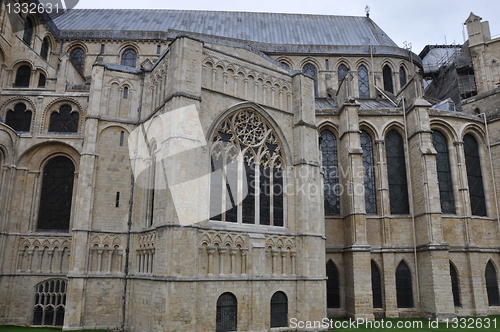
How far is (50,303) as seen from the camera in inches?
669

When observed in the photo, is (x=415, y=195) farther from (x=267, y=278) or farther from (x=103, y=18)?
(x=103, y=18)

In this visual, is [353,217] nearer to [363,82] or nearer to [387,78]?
[363,82]

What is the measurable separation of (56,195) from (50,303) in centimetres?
475

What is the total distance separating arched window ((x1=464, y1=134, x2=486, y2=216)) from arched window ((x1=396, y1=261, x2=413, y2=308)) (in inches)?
222

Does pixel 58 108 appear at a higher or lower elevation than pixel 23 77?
lower

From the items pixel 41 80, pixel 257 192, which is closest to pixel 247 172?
pixel 257 192

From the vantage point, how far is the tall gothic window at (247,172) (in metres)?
15.5

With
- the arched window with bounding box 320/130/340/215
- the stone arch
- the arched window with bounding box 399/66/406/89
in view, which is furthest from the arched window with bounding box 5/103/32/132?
the arched window with bounding box 399/66/406/89

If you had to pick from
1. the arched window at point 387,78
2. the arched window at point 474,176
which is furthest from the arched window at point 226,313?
the arched window at point 387,78

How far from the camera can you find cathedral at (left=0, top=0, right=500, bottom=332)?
14.5 metres

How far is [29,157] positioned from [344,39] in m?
23.4

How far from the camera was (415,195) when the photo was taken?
21.5 metres

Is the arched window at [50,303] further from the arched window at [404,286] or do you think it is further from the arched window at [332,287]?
the arched window at [404,286]

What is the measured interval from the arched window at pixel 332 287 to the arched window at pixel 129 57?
17720mm
